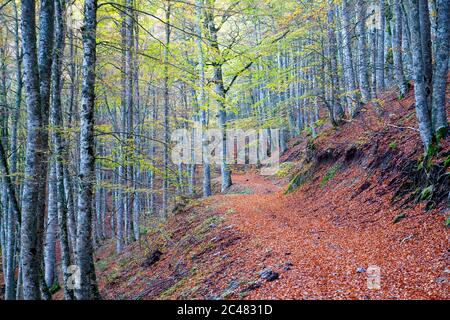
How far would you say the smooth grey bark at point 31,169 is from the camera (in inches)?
204

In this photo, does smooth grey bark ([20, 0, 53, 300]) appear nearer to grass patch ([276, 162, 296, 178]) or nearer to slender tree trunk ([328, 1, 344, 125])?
slender tree trunk ([328, 1, 344, 125])

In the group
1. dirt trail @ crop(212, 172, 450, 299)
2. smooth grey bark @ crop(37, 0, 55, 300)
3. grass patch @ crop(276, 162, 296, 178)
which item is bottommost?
dirt trail @ crop(212, 172, 450, 299)

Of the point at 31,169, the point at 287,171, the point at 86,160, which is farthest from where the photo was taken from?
the point at 287,171

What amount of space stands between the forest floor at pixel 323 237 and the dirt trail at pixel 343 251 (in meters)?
0.02

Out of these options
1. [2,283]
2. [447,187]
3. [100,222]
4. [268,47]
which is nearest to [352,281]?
[447,187]

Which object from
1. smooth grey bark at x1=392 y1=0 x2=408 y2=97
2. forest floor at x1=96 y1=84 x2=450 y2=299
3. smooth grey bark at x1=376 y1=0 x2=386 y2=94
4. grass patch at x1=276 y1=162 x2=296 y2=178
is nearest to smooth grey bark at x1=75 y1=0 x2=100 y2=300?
forest floor at x1=96 y1=84 x2=450 y2=299

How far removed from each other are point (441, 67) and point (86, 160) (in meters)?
7.37

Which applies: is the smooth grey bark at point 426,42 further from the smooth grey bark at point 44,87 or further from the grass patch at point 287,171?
the grass patch at point 287,171

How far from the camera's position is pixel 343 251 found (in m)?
5.88

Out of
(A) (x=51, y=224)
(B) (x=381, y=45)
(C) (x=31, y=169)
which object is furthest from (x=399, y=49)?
(A) (x=51, y=224)

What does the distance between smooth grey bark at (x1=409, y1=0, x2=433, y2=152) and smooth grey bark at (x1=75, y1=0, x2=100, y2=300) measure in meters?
6.45

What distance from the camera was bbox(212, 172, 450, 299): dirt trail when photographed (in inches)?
168

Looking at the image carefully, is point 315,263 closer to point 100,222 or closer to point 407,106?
point 407,106

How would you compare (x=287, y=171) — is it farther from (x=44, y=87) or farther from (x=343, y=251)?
(x=44, y=87)
